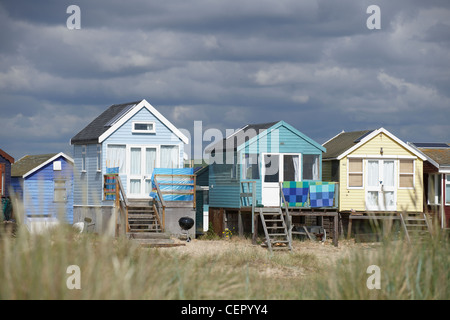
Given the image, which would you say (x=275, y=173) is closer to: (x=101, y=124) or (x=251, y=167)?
(x=251, y=167)

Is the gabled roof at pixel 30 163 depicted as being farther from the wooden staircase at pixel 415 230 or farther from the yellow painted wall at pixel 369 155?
the wooden staircase at pixel 415 230

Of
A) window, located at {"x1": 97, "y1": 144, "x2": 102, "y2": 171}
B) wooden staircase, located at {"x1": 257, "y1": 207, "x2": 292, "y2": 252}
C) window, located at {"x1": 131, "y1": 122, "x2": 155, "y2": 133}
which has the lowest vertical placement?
wooden staircase, located at {"x1": 257, "y1": 207, "x2": 292, "y2": 252}

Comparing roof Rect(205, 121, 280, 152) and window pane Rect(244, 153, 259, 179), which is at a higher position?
roof Rect(205, 121, 280, 152)

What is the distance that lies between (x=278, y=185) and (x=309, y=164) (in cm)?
199

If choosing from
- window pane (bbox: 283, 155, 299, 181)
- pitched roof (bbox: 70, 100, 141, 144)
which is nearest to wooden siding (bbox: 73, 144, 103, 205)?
pitched roof (bbox: 70, 100, 141, 144)

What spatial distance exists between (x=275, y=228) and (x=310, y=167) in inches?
166

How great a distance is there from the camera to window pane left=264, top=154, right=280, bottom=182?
2844 centimetres

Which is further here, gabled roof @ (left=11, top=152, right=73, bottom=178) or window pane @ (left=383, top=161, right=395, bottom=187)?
gabled roof @ (left=11, top=152, right=73, bottom=178)

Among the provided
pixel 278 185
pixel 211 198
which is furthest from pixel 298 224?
pixel 211 198

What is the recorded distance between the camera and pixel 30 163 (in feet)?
148

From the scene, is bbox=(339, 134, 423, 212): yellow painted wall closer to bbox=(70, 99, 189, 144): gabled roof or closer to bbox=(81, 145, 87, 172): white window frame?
bbox=(70, 99, 189, 144): gabled roof

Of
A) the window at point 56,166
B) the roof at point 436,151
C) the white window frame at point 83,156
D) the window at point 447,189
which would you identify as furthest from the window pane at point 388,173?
the window at point 56,166
